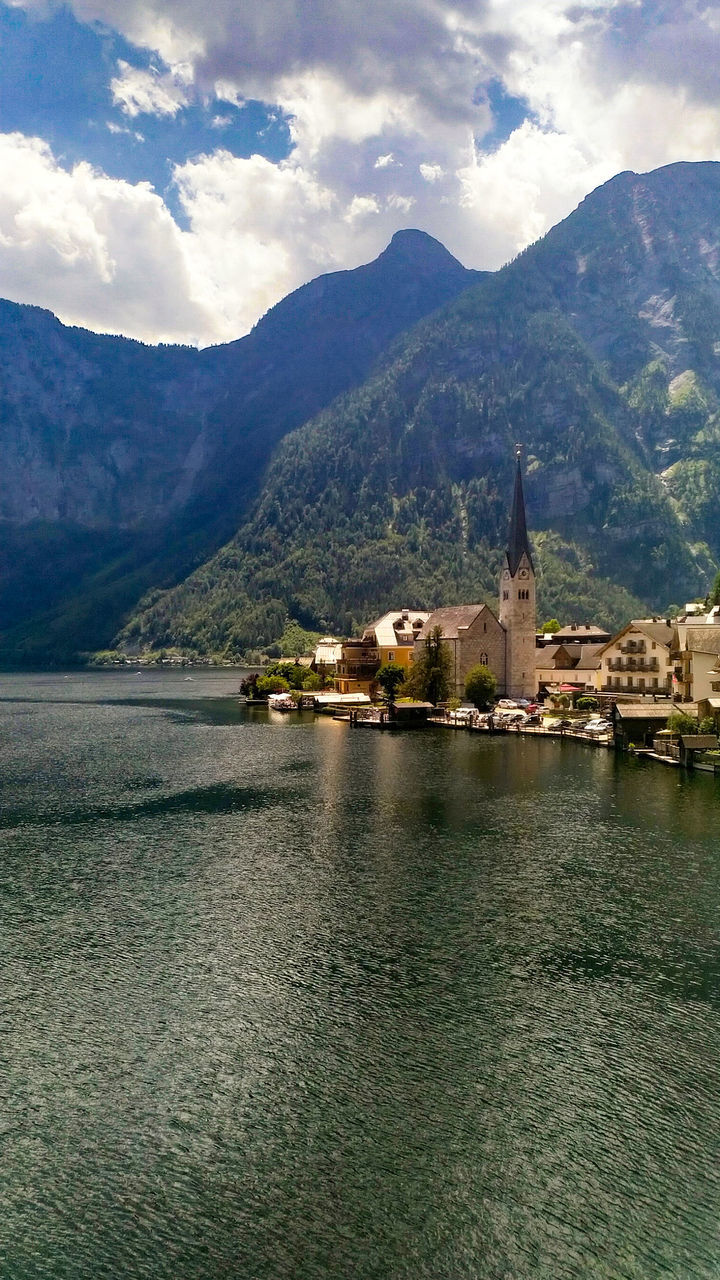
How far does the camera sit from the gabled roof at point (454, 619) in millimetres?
137750

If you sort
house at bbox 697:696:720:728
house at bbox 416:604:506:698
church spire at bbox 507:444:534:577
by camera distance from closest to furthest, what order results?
house at bbox 697:696:720:728 < house at bbox 416:604:506:698 < church spire at bbox 507:444:534:577

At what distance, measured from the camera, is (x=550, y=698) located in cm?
13525

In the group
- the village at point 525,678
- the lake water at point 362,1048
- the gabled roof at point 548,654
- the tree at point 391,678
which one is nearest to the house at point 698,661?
the village at point 525,678

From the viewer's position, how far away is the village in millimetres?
97250

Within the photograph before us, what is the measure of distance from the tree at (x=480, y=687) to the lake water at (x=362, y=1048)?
6703cm

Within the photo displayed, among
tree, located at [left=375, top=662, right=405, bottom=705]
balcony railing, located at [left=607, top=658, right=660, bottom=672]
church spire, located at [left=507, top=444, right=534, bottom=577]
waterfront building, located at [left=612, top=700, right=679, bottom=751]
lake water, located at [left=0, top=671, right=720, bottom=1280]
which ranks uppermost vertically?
church spire, located at [left=507, top=444, right=534, bottom=577]

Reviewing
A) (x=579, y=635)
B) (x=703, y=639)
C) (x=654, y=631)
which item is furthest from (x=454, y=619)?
(x=703, y=639)

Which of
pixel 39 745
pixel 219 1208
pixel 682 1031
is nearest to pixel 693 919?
pixel 682 1031

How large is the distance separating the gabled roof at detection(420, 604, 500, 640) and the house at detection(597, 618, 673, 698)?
19.7 metres

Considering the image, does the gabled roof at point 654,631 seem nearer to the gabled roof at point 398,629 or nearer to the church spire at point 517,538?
the church spire at point 517,538

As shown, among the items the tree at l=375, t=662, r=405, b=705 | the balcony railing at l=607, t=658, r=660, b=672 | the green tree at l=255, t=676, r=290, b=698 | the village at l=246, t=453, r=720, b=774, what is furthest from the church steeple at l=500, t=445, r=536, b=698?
the green tree at l=255, t=676, r=290, b=698

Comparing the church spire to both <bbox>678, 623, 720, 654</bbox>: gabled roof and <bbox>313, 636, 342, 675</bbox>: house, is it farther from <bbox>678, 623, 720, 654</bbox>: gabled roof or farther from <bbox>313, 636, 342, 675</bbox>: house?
<bbox>313, 636, 342, 675</bbox>: house

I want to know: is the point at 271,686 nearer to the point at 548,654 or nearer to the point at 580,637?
the point at 548,654

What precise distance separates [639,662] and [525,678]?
21649 millimetres
